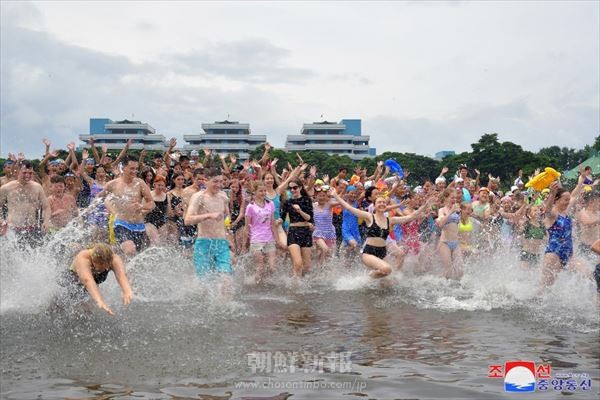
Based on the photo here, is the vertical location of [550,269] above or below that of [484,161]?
below

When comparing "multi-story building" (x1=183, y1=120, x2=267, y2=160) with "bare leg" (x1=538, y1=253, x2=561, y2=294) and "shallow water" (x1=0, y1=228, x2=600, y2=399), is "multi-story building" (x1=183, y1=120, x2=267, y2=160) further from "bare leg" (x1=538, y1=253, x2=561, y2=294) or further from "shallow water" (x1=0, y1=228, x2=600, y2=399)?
"bare leg" (x1=538, y1=253, x2=561, y2=294)

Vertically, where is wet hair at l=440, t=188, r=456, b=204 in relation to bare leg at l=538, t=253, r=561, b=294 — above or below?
above

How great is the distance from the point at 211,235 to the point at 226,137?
136707mm

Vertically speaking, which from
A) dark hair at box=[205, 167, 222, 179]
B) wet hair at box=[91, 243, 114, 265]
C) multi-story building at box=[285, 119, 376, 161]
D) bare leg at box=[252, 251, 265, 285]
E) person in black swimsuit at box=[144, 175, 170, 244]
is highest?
multi-story building at box=[285, 119, 376, 161]

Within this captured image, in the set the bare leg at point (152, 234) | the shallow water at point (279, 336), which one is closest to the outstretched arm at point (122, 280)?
the shallow water at point (279, 336)

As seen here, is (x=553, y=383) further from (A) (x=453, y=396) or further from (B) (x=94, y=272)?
(B) (x=94, y=272)

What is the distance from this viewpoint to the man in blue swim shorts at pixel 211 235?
9562 millimetres

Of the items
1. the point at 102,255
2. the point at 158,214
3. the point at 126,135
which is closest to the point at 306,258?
the point at 158,214

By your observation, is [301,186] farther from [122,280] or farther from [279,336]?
[122,280]

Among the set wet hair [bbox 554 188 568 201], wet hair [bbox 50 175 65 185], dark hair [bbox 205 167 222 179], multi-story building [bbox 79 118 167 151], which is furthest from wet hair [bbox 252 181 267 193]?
multi-story building [bbox 79 118 167 151]

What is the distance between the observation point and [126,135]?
485 ft

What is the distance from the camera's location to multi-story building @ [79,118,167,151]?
5556 inches

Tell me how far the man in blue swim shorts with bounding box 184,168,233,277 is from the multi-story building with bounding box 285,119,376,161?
134047mm

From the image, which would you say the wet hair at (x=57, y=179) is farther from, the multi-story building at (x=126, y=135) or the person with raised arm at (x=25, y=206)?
the multi-story building at (x=126, y=135)
